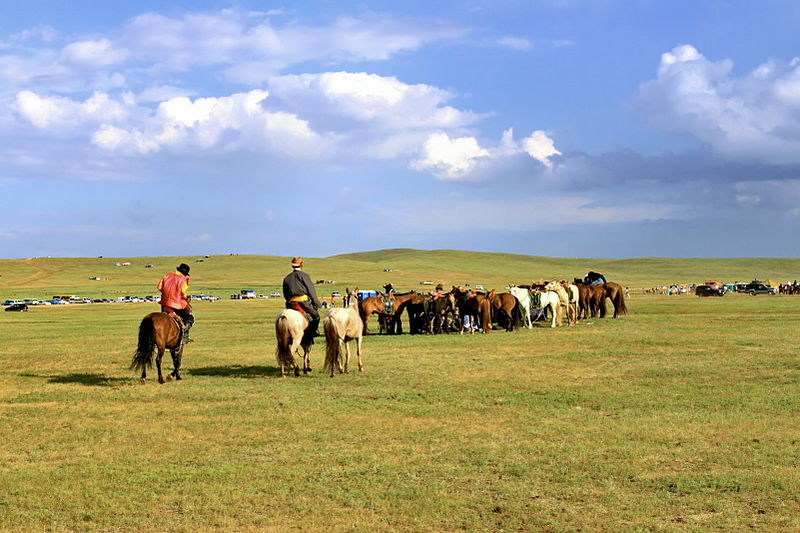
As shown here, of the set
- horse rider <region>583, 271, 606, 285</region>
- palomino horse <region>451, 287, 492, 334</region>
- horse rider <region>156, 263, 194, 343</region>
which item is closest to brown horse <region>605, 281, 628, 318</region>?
horse rider <region>583, 271, 606, 285</region>

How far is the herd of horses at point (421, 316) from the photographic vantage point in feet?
54.2

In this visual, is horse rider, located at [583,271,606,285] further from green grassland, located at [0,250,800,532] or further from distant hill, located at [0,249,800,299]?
distant hill, located at [0,249,800,299]

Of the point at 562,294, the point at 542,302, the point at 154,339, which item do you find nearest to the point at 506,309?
the point at 542,302

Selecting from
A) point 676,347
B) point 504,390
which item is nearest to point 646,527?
point 504,390

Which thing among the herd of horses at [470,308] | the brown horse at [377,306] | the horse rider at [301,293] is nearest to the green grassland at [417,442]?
the horse rider at [301,293]

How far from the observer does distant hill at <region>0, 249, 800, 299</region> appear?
11588 centimetres

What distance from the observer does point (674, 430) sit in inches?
415

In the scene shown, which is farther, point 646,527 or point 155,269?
point 155,269

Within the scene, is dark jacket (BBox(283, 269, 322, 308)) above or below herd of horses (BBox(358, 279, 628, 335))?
above

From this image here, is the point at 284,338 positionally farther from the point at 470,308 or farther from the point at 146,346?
the point at 470,308

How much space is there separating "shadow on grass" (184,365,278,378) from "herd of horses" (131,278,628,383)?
1.69ft

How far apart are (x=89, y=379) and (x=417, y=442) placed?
33.5 feet

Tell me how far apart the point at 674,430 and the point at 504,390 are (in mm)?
4319

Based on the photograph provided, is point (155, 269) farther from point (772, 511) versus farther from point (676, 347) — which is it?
Answer: point (772, 511)
